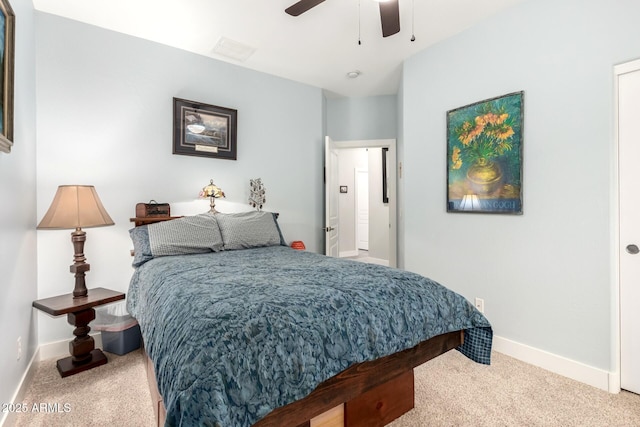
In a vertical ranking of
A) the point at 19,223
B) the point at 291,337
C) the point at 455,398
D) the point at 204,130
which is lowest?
the point at 455,398

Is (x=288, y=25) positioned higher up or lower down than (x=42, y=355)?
higher up

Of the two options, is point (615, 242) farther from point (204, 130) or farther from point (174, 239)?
point (204, 130)

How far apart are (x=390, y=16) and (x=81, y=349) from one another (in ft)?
10.5

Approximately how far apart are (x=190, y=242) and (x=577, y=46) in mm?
3194

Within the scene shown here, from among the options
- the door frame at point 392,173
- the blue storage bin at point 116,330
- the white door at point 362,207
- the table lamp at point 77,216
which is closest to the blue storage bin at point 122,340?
the blue storage bin at point 116,330

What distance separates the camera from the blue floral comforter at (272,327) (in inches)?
38.5

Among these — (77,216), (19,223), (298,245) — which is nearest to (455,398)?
(298,245)

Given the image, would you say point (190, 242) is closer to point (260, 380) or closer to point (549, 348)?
point (260, 380)

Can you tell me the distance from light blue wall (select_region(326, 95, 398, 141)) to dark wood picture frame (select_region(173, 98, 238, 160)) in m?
1.65

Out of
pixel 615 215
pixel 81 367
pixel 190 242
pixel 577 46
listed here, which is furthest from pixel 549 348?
pixel 81 367

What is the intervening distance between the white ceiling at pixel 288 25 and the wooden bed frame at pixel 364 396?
2437 millimetres

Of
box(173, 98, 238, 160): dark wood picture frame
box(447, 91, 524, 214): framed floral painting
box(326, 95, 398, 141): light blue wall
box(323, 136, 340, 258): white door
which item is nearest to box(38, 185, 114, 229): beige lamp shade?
box(173, 98, 238, 160): dark wood picture frame

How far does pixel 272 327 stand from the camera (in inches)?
44.8

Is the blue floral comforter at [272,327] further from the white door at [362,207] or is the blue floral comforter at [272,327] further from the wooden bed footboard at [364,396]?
the white door at [362,207]
